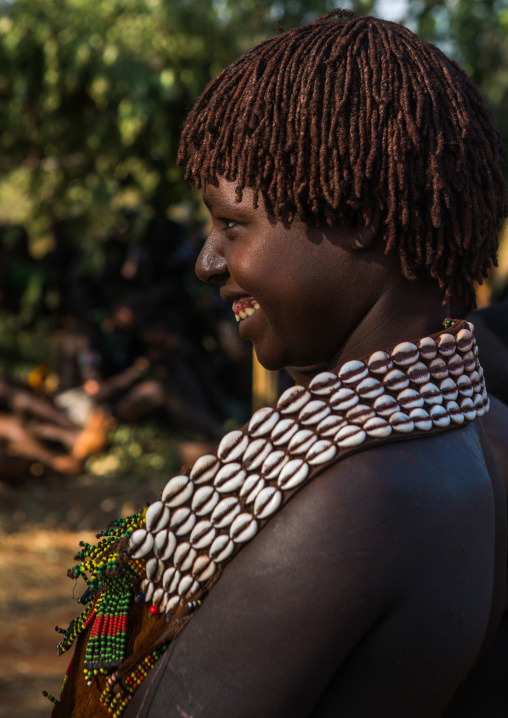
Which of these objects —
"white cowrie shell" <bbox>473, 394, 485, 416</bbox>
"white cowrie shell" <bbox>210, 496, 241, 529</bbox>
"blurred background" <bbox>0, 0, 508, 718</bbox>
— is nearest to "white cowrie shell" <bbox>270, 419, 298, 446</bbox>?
"white cowrie shell" <bbox>210, 496, 241, 529</bbox>

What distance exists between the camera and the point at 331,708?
43.2 inches

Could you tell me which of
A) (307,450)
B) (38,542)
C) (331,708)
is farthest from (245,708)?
(38,542)

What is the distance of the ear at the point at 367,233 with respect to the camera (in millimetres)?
1183

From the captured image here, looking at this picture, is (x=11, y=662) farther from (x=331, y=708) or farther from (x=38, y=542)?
(x=331, y=708)

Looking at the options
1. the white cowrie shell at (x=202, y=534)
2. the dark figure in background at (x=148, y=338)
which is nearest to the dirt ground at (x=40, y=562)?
the dark figure in background at (x=148, y=338)

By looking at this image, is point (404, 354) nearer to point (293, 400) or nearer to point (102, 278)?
point (293, 400)

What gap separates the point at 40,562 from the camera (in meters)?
5.58

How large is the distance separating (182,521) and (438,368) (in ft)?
1.49

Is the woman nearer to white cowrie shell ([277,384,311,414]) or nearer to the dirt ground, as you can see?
white cowrie shell ([277,384,311,414])

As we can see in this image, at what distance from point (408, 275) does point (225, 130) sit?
0.36 metres

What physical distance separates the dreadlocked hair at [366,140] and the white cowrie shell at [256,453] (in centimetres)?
35

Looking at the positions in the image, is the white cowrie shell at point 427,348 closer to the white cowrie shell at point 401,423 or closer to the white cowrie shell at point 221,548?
the white cowrie shell at point 401,423

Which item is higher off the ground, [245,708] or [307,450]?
[307,450]

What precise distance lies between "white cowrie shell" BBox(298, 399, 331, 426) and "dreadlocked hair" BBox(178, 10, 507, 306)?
25cm
